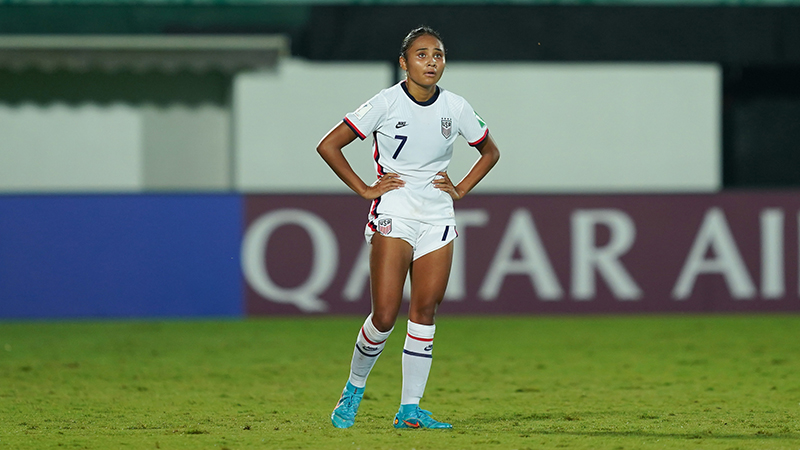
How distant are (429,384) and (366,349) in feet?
6.20

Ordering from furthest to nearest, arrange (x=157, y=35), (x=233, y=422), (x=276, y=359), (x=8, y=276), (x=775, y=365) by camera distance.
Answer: (x=157, y=35)
(x=8, y=276)
(x=276, y=359)
(x=775, y=365)
(x=233, y=422)

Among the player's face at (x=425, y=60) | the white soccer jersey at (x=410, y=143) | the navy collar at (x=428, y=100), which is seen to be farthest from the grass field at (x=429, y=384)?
the player's face at (x=425, y=60)

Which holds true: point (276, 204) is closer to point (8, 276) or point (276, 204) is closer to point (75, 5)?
point (8, 276)

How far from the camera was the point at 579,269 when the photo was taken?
487 inches

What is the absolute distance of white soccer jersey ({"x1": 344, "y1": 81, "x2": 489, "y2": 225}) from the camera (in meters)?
6.03

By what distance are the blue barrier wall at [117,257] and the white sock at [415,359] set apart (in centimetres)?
626

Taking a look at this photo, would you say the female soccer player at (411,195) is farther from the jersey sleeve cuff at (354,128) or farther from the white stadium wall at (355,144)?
the white stadium wall at (355,144)

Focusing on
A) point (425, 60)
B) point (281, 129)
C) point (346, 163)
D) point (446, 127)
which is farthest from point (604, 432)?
point (281, 129)

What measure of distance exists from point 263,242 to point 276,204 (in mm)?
391

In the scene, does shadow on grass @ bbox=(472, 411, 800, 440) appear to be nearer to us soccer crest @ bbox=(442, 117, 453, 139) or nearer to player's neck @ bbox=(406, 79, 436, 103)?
us soccer crest @ bbox=(442, 117, 453, 139)

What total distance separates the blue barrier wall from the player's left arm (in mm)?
6172

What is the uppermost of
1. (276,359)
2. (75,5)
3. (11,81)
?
(75,5)

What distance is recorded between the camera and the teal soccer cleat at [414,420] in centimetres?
609

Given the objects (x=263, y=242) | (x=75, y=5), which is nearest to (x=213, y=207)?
(x=263, y=242)
